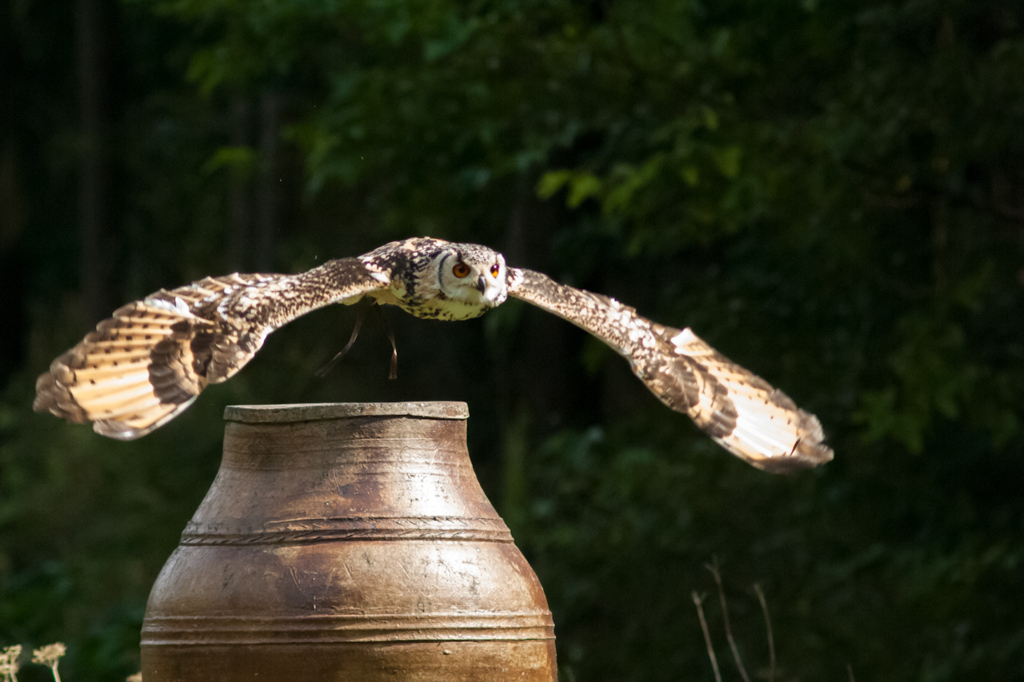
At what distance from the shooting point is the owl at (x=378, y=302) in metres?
3.46

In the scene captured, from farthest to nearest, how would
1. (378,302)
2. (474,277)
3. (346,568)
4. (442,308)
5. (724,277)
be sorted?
(724,277)
(378,302)
(442,308)
(474,277)
(346,568)

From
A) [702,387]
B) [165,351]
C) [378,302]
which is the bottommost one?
[702,387]

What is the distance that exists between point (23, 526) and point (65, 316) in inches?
129

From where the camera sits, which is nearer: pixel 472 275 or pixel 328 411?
pixel 328 411

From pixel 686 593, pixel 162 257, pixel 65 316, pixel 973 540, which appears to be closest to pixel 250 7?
pixel 686 593

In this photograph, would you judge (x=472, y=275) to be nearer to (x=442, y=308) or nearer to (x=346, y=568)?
(x=442, y=308)

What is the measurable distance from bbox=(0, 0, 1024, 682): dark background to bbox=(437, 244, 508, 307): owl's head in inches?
124

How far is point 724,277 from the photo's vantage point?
9.24m

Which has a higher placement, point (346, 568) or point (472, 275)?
point (472, 275)

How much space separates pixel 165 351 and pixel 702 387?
1775 millimetres

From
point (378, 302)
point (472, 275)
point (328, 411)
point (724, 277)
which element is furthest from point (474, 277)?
point (724, 277)

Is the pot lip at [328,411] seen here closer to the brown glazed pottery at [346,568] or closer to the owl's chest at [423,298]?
the brown glazed pottery at [346,568]

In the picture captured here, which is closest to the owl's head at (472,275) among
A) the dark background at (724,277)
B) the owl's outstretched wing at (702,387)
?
the owl's outstretched wing at (702,387)

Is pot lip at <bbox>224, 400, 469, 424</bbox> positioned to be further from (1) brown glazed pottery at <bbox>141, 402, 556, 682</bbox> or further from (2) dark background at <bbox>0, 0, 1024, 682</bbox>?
(2) dark background at <bbox>0, 0, 1024, 682</bbox>
